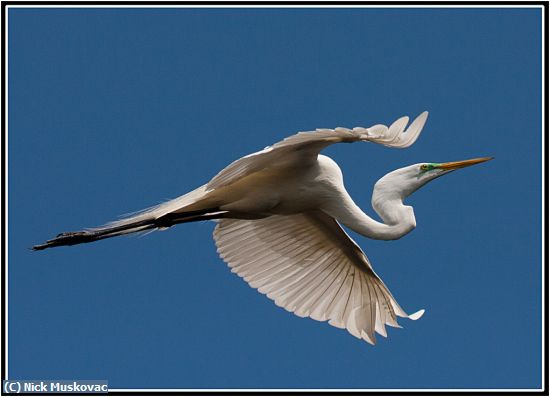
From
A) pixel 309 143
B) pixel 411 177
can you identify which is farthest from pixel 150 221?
pixel 411 177

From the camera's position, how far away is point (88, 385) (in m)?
6.96

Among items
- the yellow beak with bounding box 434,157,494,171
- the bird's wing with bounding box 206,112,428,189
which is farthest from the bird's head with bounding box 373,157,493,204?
the bird's wing with bounding box 206,112,428,189

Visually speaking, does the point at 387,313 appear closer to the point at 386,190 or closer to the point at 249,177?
the point at 386,190

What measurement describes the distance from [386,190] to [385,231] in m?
0.28

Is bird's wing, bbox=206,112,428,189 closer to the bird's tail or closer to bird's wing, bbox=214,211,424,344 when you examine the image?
the bird's tail

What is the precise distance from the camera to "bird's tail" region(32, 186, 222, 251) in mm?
7234

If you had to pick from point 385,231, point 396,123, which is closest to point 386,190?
point 385,231

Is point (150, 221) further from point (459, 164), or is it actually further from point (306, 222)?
point (459, 164)

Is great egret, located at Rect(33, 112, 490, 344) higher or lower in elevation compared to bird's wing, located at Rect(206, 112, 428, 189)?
lower

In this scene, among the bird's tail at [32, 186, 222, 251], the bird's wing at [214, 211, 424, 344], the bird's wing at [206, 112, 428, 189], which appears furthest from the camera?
the bird's wing at [214, 211, 424, 344]

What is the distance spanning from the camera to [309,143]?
22.3 feet

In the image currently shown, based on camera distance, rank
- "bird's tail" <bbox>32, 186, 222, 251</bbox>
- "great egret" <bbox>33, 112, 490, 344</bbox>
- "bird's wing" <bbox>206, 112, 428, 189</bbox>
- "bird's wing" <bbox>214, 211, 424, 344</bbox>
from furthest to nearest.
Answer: "bird's wing" <bbox>214, 211, 424, 344</bbox> → "bird's tail" <bbox>32, 186, 222, 251</bbox> → "great egret" <bbox>33, 112, 490, 344</bbox> → "bird's wing" <bbox>206, 112, 428, 189</bbox>

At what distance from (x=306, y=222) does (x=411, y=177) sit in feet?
3.05

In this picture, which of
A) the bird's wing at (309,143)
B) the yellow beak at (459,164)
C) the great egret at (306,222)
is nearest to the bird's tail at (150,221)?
the great egret at (306,222)
